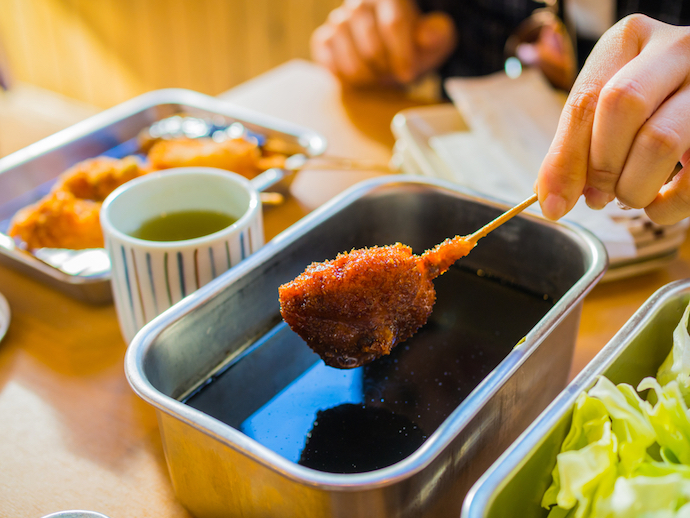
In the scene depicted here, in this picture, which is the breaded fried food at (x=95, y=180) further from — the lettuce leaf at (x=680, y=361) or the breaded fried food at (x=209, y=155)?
the lettuce leaf at (x=680, y=361)

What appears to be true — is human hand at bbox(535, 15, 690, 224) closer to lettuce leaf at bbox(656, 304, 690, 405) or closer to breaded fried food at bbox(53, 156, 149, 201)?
lettuce leaf at bbox(656, 304, 690, 405)

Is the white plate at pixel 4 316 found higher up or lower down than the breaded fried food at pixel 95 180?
lower down

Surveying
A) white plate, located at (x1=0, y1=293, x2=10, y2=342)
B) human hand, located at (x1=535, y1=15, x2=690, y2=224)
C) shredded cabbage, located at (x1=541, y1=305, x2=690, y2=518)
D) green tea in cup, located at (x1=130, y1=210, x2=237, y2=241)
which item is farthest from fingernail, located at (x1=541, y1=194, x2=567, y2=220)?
white plate, located at (x1=0, y1=293, x2=10, y2=342)

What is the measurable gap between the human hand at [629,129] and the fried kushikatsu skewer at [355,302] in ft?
0.27

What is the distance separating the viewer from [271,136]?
1.51 m

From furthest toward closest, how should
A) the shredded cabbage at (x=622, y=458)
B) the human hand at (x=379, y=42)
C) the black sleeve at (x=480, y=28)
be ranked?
the black sleeve at (x=480, y=28) → the human hand at (x=379, y=42) → the shredded cabbage at (x=622, y=458)

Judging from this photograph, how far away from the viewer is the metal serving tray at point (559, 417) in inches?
21.6

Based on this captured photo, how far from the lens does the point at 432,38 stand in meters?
1.92

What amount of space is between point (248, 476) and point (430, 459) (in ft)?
0.62

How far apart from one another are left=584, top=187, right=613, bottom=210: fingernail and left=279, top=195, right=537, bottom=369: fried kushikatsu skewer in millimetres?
76

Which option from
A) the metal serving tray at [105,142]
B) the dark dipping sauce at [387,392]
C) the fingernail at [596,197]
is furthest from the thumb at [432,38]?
the fingernail at [596,197]

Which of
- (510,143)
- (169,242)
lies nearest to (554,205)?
(169,242)

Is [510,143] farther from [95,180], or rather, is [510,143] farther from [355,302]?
[95,180]

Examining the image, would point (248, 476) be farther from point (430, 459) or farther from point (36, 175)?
point (36, 175)
